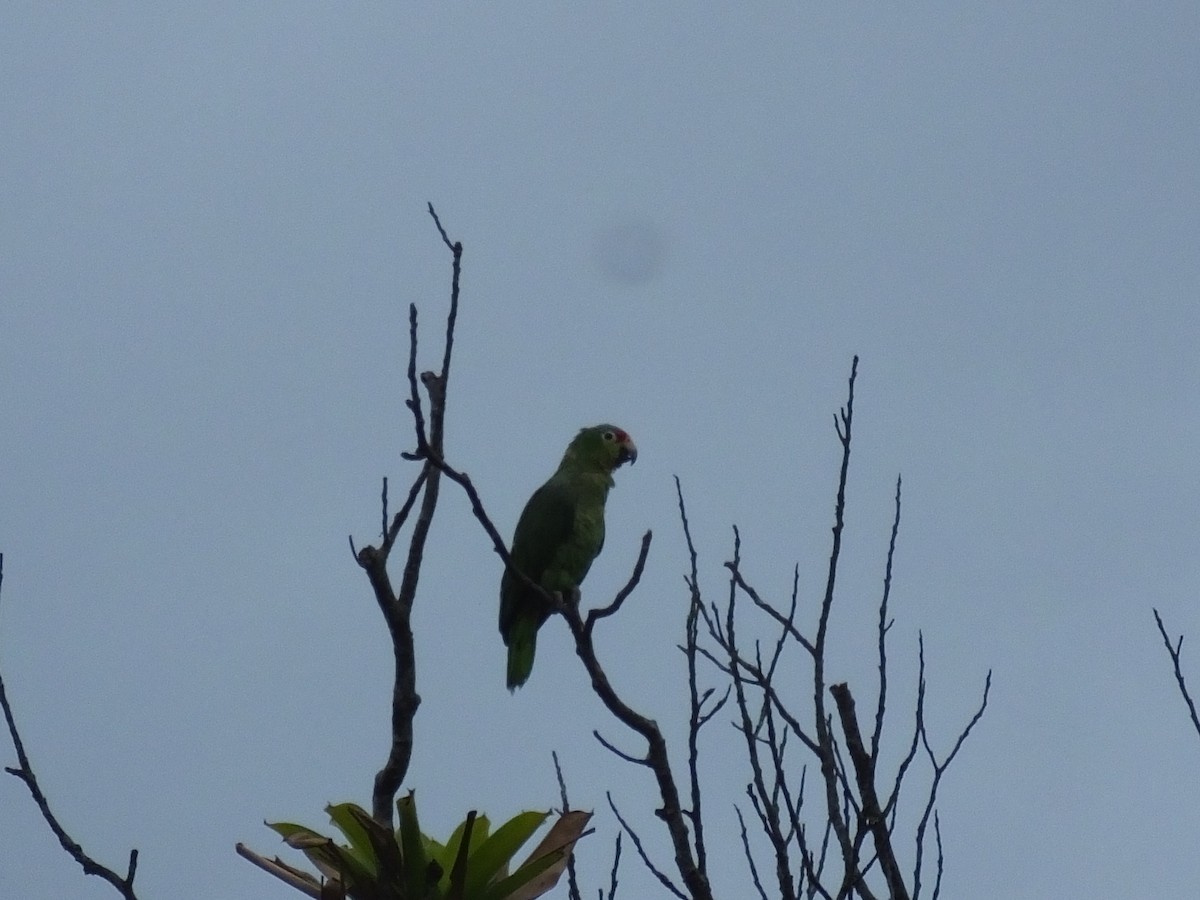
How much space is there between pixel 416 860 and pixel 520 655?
4381mm

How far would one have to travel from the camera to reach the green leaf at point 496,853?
230 cm

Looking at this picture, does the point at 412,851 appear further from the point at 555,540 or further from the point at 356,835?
the point at 555,540

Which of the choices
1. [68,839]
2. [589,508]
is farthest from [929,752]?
[589,508]

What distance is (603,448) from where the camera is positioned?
757cm

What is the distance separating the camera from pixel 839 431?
340 centimetres

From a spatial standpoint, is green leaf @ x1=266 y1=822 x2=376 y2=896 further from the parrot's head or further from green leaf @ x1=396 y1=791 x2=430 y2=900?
the parrot's head

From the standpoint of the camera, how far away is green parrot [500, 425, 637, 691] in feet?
21.7

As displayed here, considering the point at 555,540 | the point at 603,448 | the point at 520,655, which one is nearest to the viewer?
the point at 520,655

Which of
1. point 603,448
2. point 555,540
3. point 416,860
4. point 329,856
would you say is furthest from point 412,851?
point 603,448

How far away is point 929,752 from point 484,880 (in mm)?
1399

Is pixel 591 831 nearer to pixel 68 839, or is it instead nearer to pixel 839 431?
pixel 68 839

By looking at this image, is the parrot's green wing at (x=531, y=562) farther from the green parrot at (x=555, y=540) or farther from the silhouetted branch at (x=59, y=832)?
the silhouetted branch at (x=59, y=832)

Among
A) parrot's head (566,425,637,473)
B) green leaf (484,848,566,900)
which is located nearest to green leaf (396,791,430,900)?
green leaf (484,848,566,900)

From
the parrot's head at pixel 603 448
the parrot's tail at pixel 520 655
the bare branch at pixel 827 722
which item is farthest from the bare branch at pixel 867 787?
the parrot's head at pixel 603 448
